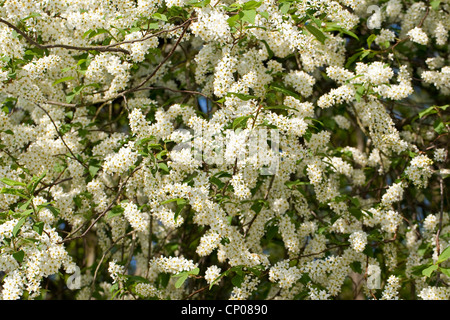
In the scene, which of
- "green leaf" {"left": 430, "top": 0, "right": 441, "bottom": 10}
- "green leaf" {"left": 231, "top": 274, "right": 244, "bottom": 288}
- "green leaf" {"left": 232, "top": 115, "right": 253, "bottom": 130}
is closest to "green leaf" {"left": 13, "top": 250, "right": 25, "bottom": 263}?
"green leaf" {"left": 231, "top": 274, "right": 244, "bottom": 288}

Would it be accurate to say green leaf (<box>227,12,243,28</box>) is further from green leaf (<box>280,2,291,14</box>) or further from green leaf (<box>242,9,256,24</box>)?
green leaf (<box>280,2,291,14</box>)

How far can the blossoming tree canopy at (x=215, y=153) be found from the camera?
326 centimetres

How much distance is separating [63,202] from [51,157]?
1.18 ft

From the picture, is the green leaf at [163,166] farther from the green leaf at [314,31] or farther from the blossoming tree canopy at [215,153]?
the green leaf at [314,31]

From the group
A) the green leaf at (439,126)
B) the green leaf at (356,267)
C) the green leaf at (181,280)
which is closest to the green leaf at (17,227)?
the green leaf at (181,280)

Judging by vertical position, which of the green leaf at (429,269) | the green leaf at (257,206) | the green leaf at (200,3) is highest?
the green leaf at (200,3)

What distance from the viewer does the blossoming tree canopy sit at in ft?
10.7

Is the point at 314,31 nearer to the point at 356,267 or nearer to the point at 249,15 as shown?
the point at 249,15

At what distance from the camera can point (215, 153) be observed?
3.34 meters

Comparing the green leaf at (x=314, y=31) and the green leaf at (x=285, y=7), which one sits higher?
the green leaf at (x=285, y=7)

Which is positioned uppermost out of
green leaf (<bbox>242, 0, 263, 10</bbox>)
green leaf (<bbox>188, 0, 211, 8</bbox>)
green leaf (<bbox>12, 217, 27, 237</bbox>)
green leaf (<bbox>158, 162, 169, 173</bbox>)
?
green leaf (<bbox>188, 0, 211, 8</bbox>)

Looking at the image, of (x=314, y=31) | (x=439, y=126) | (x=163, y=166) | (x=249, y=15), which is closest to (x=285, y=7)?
(x=314, y=31)

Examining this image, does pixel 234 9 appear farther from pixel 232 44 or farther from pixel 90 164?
pixel 90 164

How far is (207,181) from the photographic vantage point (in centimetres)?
327
